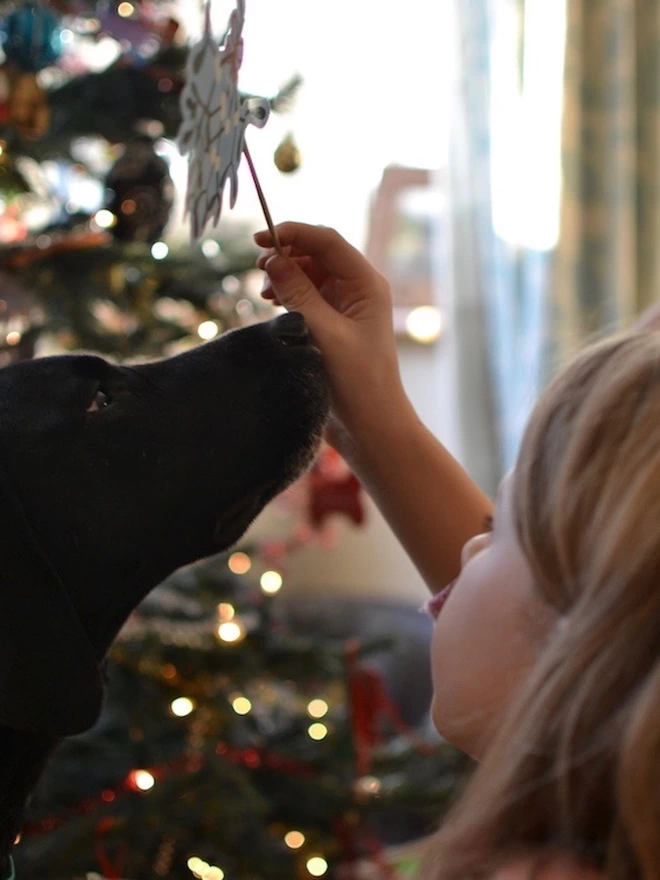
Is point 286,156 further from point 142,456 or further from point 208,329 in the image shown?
point 208,329

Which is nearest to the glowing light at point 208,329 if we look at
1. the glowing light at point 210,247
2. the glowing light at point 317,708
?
the glowing light at point 210,247

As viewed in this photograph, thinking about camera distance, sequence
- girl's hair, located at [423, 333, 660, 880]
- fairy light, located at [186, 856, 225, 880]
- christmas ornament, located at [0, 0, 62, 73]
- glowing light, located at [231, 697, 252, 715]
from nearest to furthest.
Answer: girl's hair, located at [423, 333, 660, 880], christmas ornament, located at [0, 0, 62, 73], fairy light, located at [186, 856, 225, 880], glowing light, located at [231, 697, 252, 715]

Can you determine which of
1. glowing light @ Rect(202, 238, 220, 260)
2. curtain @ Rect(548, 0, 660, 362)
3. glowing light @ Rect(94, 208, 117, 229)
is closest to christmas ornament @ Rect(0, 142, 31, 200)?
glowing light @ Rect(94, 208, 117, 229)

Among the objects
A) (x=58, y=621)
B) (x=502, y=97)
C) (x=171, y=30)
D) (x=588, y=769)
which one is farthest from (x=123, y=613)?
(x=502, y=97)

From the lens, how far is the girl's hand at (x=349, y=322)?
936mm

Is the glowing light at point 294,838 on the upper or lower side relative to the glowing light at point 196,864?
lower

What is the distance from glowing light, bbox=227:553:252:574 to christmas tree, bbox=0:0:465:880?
0.04 meters

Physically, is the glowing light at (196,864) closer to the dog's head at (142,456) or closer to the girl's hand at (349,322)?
the dog's head at (142,456)

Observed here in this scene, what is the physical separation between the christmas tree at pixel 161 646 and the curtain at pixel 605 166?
2.45 ft

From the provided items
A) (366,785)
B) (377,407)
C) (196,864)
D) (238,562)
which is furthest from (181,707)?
(377,407)

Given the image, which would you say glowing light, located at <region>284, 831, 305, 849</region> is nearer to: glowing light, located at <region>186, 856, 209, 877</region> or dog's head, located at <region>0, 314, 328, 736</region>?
glowing light, located at <region>186, 856, 209, 877</region>

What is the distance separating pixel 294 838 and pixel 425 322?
164cm

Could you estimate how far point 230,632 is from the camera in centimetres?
178

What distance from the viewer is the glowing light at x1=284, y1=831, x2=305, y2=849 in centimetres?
175
